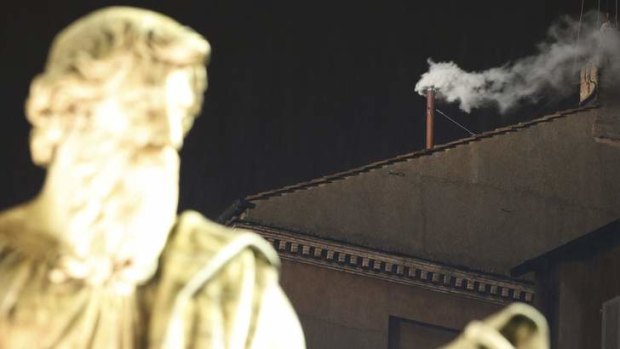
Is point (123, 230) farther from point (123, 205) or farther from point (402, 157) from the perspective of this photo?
point (402, 157)

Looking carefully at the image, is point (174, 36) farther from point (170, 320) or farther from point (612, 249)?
point (612, 249)

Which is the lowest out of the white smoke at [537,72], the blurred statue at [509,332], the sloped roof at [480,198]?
the blurred statue at [509,332]

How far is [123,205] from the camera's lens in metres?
3.65

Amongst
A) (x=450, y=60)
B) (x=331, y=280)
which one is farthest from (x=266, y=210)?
(x=450, y=60)

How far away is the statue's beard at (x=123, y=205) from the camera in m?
3.62

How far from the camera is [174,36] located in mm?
3730

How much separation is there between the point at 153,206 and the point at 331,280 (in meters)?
12.7

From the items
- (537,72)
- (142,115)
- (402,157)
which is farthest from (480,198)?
(142,115)

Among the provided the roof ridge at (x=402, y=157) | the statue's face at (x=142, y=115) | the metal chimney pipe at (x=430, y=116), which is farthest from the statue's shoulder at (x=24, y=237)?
the roof ridge at (x=402, y=157)

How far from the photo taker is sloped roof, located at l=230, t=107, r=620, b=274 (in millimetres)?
16359

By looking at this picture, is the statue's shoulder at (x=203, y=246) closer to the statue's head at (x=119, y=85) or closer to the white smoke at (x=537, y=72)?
the statue's head at (x=119, y=85)

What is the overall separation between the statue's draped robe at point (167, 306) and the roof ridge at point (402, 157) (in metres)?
10.8

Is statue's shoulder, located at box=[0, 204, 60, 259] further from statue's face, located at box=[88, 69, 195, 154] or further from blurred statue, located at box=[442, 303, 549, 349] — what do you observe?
blurred statue, located at box=[442, 303, 549, 349]

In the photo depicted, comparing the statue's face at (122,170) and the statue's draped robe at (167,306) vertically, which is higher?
the statue's face at (122,170)
